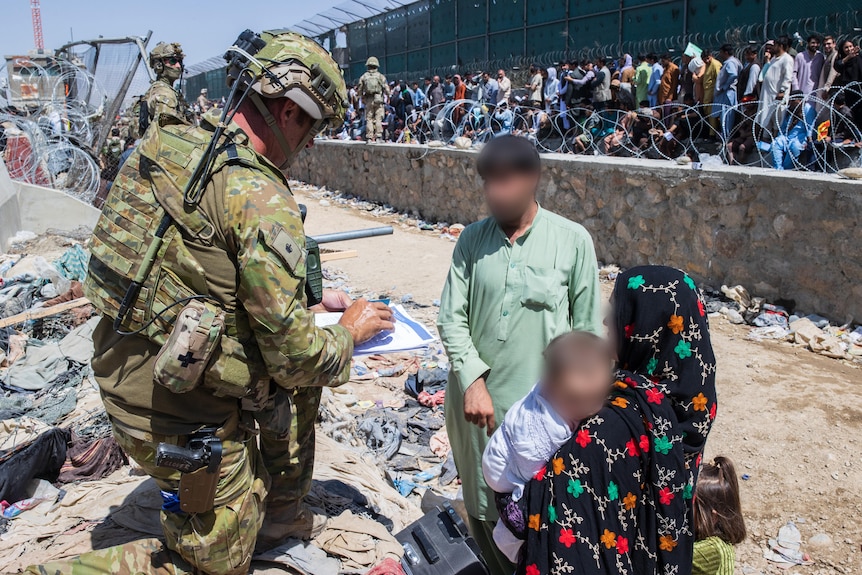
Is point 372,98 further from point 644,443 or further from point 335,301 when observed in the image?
point 644,443

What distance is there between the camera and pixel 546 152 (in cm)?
988

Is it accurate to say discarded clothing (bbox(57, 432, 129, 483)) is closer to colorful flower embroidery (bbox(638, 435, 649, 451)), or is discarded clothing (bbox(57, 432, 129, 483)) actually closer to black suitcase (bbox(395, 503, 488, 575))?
black suitcase (bbox(395, 503, 488, 575))

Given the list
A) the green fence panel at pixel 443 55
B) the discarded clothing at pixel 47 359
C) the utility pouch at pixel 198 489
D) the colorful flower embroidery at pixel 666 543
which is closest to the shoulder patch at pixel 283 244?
the utility pouch at pixel 198 489

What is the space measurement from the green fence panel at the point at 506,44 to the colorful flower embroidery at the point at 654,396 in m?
17.2

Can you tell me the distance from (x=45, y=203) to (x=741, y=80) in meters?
9.76

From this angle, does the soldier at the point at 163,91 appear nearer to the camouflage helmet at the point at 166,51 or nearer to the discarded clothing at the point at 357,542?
the camouflage helmet at the point at 166,51

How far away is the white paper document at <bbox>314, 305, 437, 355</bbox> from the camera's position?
7.43ft

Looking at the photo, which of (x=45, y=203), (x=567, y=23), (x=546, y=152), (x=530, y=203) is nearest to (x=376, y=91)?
(x=567, y=23)

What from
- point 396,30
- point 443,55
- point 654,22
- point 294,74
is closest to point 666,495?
point 294,74

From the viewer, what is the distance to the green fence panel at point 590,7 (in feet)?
48.3

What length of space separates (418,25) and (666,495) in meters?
22.6

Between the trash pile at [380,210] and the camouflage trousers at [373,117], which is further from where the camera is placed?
the camouflage trousers at [373,117]

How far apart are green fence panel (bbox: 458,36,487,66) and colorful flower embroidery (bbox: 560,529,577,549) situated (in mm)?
18799

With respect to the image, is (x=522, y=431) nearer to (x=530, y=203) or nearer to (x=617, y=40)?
(x=530, y=203)
